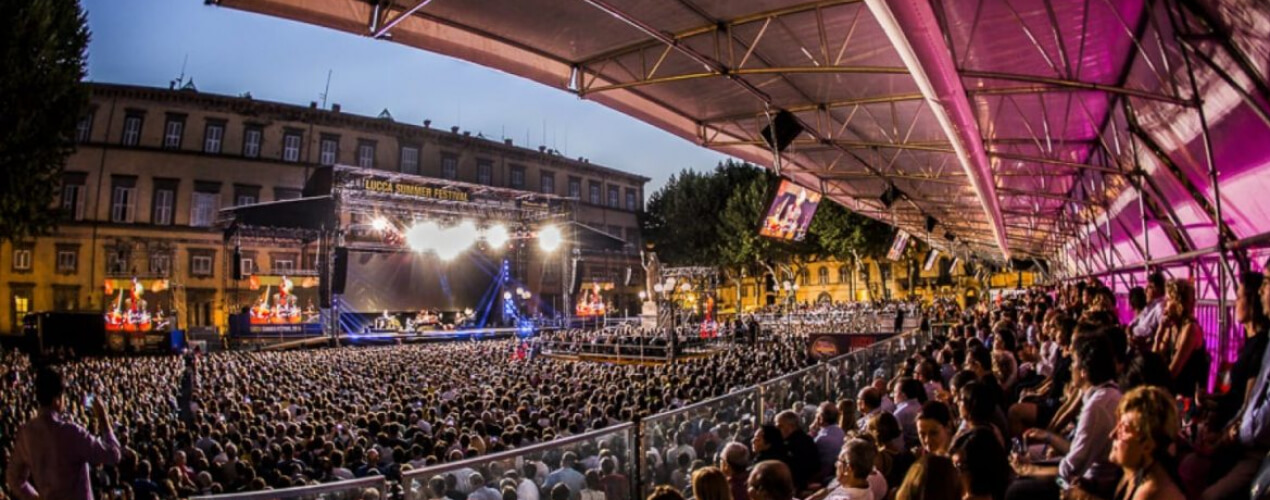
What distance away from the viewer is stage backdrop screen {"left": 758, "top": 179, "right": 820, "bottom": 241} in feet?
45.1

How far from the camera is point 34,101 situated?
830 inches

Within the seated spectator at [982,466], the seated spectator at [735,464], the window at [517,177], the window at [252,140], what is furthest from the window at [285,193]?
the seated spectator at [982,466]

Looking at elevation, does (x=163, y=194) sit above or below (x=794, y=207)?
above

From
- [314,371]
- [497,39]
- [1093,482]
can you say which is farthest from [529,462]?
[314,371]

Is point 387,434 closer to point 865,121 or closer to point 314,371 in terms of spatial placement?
point 865,121

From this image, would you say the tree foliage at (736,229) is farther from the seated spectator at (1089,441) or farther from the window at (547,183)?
the seated spectator at (1089,441)

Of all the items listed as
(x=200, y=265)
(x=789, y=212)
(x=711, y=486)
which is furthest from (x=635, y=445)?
(x=200, y=265)

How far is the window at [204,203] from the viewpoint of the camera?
4169cm

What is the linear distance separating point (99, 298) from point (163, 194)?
6.88 metres

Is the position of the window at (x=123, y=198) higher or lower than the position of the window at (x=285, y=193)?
lower

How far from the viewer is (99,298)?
38.5 metres

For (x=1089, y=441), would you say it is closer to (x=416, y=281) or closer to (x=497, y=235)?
(x=497, y=235)

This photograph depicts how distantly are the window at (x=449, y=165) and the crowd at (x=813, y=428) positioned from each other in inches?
1490

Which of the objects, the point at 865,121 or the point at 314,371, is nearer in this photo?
the point at 865,121
